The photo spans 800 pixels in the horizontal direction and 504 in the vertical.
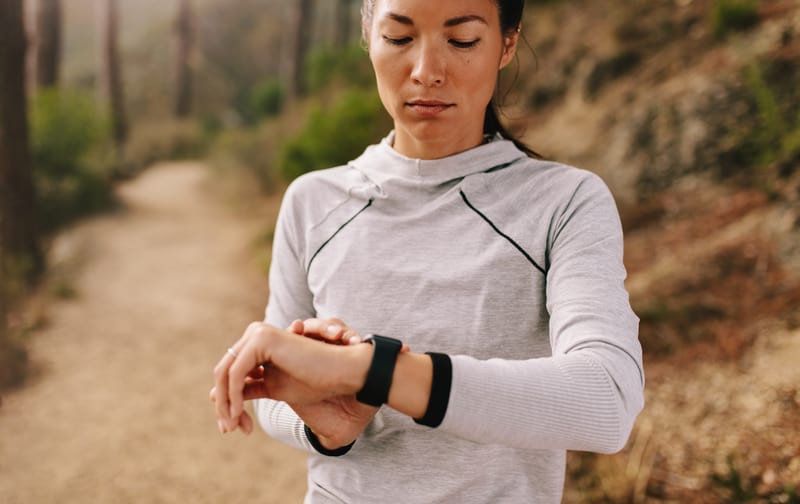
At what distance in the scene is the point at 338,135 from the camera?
632 centimetres

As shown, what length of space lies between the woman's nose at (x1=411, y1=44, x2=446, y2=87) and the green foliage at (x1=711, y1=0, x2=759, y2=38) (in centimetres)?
399

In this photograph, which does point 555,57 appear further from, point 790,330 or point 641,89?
point 790,330

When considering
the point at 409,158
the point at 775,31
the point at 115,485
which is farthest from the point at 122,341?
the point at 775,31

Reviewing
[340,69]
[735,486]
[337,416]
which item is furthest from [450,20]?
[340,69]

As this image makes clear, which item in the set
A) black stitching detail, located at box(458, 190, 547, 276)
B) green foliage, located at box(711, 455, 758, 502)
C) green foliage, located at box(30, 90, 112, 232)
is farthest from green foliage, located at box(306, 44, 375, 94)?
black stitching detail, located at box(458, 190, 547, 276)

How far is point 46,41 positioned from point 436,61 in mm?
11452

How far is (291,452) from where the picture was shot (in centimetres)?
366

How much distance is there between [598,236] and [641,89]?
4209 mm

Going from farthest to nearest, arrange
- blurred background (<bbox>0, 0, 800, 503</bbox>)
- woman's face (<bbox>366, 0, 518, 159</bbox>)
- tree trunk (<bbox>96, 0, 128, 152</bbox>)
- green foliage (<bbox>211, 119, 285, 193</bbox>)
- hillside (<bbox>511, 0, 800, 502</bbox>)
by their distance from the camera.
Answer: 1. tree trunk (<bbox>96, 0, 128, 152</bbox>)
2. green foliage (<bbox>211, 119, 285, 193</bbox>)
3. blurred background (<bbox>0, 0, 800, 503</bbox>)
4. hillside (<bbox>511, 0, 800, 502</bbox>)
5. woman's face (<bbox>366, 0, 518, 159</bbox>)

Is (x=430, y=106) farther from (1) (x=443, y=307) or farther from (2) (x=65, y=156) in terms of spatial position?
(2) (x=65, y=156)

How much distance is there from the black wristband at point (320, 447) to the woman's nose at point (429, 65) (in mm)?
763

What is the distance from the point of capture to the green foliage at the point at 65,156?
7.94m

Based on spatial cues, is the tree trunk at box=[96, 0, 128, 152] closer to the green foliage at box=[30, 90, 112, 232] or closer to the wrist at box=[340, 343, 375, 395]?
the green foliage at box=[30, 90, 112, 232]

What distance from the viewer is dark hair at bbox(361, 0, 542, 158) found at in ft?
4.47
